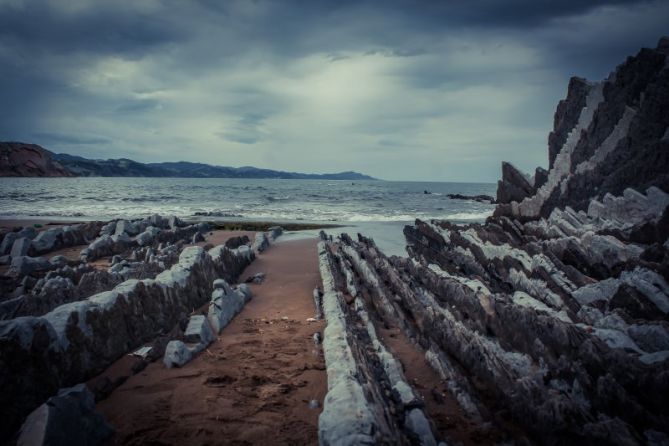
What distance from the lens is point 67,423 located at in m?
2.85

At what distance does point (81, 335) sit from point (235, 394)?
1.87 metres

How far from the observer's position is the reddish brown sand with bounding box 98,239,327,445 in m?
3.43

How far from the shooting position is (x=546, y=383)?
3684mm

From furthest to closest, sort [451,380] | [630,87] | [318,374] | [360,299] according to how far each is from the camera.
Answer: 1. [630,87]
2. [360,299]
3. [318,374]
4. [451,380]

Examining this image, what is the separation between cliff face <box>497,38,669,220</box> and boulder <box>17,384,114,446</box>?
10749 mm

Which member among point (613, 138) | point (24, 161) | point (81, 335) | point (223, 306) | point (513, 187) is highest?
point (24, 161)

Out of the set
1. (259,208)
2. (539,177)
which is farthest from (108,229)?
(259,208)

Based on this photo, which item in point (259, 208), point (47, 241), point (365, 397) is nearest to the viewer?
point (365, 397)

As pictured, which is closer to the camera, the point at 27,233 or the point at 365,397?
the point at 365,397

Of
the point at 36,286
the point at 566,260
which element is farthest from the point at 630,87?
the point at 36,286

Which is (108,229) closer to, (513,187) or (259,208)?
(513,187)

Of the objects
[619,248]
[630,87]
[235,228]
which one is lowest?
[235,228]

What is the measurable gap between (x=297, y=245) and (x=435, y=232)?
599cm

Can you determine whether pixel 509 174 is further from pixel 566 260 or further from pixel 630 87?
pixel 566 260
